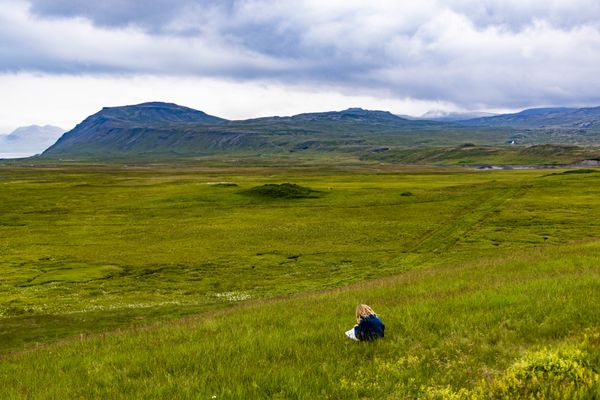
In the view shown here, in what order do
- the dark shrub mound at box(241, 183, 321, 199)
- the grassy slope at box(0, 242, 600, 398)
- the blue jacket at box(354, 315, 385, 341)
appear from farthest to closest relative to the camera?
the dark shrub mound at box(241, 183, 321, 199) → the blue jacket at box(354, 315, 385, 341) → the grassy slope at box(0, 242, 600, 398)

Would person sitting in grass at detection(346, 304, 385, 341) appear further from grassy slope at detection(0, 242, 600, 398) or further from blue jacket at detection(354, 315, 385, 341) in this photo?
grassy slope at detection(0, 242, 600, 398)

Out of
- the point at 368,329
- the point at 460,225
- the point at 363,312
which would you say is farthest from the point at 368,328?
the point at 460,225

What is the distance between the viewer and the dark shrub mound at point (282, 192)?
94300 millimetres

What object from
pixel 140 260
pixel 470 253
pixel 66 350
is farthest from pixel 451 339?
pixel 140 260

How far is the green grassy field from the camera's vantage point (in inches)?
398

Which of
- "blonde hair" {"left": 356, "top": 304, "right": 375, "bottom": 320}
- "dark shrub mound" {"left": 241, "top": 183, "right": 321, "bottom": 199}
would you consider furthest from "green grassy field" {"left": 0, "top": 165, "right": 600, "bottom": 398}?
"dark shrub mound" {"left": 241, "top": 183, "right": 321, "bottom": 199}

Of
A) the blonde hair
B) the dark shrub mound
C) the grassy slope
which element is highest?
the blonde hair

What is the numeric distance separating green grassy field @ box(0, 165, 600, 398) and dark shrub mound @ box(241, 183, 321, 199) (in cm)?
879

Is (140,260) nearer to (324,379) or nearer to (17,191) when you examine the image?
(324,379)

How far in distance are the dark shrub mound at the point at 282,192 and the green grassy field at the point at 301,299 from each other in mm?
8795

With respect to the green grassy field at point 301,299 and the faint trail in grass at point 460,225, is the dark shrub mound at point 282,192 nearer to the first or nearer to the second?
the green grassy field at point 301,299

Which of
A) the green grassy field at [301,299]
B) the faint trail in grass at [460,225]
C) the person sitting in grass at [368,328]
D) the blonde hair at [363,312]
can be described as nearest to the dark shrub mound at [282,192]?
the green grassy field at [301,299]

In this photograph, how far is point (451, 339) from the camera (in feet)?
39.4

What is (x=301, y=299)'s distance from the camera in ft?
76.0
